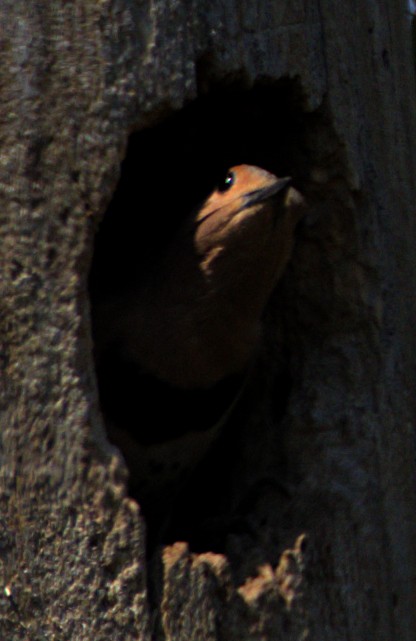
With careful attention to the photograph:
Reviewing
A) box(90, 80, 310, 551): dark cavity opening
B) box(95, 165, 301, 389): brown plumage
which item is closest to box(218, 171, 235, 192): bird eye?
box(95, 165, 301, 389): brown plumage

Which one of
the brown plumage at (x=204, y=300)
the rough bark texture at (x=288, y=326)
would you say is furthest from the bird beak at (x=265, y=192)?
the rough bark texture at (x=288, y=326)

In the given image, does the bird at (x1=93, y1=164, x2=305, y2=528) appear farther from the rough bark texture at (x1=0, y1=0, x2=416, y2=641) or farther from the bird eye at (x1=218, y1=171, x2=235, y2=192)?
the rough bark texture at (x1=0, y1=0, x2=416, y2=641)

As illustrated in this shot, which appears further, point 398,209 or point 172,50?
point 398,209

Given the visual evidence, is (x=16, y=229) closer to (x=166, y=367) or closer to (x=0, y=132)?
(x=0, y=132)

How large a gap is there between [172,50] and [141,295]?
84 cm

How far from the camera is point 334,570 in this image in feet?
8.40

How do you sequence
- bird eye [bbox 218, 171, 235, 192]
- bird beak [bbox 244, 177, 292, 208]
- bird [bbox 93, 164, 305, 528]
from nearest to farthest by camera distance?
bird beak [bbox 244, 177, 292, 208] → bird eye [bbox 218, 171, 235, 192] → bird [bbox 93, 164, 305, 528]

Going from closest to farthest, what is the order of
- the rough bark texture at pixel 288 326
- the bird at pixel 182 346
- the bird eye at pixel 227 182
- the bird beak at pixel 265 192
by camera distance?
the rough bark texture at pixel 288 326 → the bird beak at pixel 265 192 → the bird eye at pixel 227 182 → the bird at pixel 182 346

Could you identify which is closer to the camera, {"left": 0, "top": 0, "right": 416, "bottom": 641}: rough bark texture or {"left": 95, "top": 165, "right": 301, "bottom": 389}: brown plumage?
{"left": 0, "top": 0, "right": 416, "bottom": 641}: rough bark texture

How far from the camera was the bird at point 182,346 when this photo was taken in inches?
114

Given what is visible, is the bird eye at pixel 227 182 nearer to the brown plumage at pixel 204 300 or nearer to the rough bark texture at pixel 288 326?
the brown plumage at pixel 204 300

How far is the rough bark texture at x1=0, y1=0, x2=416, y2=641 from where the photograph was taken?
2332 mm

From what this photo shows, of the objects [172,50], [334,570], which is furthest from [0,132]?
[334,570]

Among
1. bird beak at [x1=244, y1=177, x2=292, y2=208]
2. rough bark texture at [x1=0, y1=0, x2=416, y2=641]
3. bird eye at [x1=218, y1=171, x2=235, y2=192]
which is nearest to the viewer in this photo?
rough bark texture at [x1=0, y1=0, x2=416, y2=641]
